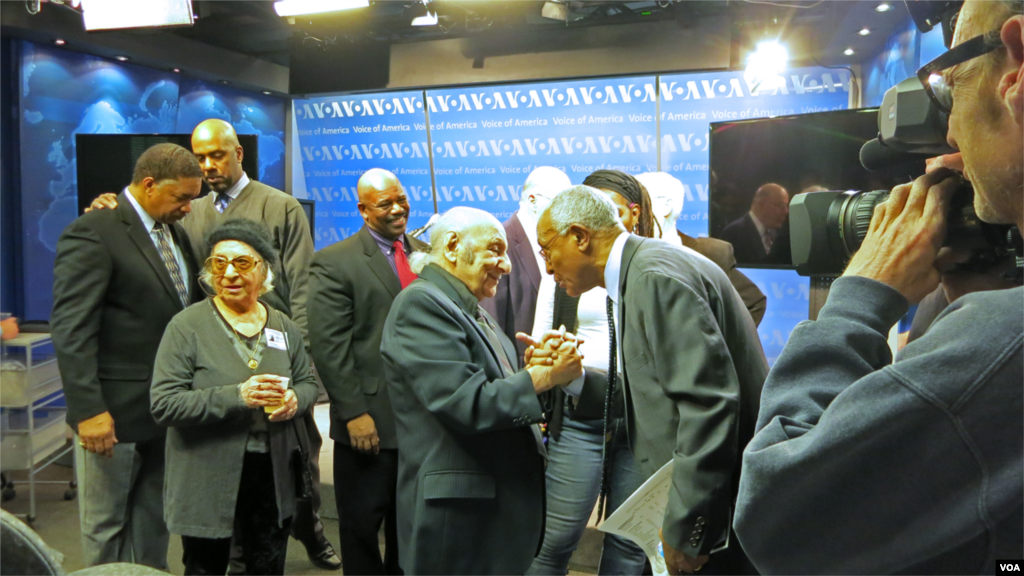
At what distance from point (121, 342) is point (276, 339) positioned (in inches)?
23.6

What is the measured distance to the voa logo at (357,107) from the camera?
703cm

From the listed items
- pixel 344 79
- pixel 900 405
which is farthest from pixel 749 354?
pixel 344 79

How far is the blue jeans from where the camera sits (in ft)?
7.86

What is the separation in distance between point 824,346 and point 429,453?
139 cm

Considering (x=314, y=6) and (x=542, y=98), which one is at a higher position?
(x=314, y=6)

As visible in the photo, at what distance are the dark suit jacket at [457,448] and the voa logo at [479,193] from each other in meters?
4.67

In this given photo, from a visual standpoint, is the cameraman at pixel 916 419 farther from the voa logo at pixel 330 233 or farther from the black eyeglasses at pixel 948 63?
the voa logo at pixel 330 233

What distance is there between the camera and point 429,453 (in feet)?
6.40

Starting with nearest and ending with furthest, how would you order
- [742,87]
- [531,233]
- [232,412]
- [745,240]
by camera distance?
[232,412] < [531,233] < [745,240] < [742,87]

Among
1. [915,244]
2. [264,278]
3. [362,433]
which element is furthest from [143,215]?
[915,244]

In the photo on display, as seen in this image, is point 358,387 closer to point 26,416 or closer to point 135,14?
point 26,416

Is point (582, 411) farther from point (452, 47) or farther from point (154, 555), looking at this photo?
point (452, 47)

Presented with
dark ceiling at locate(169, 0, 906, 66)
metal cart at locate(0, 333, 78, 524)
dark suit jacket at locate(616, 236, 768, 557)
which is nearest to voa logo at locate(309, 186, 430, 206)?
dark ceiling at locate(169, 0, 906, 66)

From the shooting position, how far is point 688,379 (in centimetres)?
161
